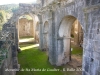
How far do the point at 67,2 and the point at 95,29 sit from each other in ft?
11.1

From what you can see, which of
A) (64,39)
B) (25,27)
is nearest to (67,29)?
(64,39)

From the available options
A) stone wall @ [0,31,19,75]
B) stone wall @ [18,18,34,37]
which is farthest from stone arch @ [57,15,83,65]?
stone wall @ [18,18,34,37]

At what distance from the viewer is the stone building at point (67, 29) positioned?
5.30m

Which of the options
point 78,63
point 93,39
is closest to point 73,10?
point 93,39

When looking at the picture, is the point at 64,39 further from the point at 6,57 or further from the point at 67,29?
the point at 6,57

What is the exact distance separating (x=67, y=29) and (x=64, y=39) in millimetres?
836

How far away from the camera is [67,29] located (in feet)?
32.5

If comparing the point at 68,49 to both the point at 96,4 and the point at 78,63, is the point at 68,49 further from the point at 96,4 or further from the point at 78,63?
the point at 96,4

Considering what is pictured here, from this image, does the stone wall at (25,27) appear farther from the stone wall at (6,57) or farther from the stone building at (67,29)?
the stone wall at (6,57)

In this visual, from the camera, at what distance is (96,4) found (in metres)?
5.02

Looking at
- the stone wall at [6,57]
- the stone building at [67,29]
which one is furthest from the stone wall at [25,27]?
the stone wall at [6,57]

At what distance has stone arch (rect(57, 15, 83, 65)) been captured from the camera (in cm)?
940

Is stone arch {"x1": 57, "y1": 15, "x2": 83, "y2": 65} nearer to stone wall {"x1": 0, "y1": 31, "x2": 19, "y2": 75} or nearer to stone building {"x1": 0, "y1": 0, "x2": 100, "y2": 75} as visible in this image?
stone building {"x1": 0, "y1": 0, "x2": 100, "y2": 75}

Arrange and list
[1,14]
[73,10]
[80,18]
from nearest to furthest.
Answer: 1. [80,18]
2. [73,10]
3. [1,14]
